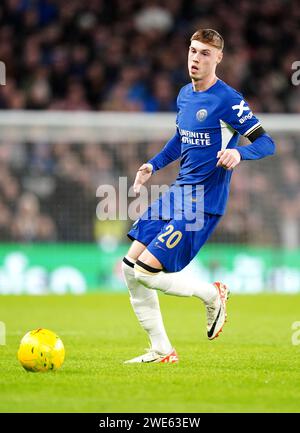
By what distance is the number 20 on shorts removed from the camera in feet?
25.9

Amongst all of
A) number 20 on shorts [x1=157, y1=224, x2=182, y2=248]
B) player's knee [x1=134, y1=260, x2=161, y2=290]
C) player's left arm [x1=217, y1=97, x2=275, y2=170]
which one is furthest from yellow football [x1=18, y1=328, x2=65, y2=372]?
player's left arm [x1=217, y1=97, x2=275, y2=170]

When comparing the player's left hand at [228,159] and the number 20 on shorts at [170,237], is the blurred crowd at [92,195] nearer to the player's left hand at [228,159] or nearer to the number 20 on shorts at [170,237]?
the number 20 on shorts at [170,237]

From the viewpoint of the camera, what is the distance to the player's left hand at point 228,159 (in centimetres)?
753

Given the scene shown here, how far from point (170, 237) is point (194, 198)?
435 millimetres

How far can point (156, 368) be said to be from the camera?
25.8ft

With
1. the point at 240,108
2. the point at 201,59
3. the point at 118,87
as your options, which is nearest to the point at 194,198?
the point at 240,108

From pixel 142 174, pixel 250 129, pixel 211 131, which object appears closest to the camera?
pixel 250 129

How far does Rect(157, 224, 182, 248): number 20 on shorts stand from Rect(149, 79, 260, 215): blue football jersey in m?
0.40

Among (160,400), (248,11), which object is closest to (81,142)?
(248,11)

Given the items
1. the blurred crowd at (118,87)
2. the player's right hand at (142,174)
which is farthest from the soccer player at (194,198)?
the blurred crowd at (118,87)

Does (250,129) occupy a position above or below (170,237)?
above

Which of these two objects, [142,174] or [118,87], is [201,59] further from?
[118,87]

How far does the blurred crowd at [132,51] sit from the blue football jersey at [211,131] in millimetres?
12200

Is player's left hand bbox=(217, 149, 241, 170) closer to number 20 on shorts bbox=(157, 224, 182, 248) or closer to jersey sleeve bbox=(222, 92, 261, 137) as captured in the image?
jersey sleeve bbox=(222, 92, 261, 137)
